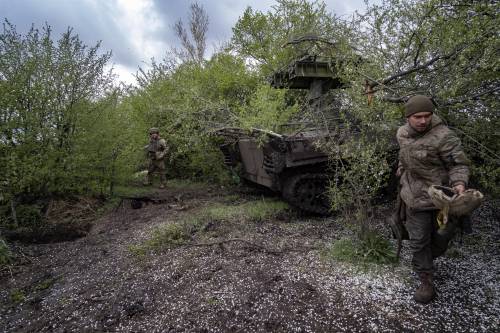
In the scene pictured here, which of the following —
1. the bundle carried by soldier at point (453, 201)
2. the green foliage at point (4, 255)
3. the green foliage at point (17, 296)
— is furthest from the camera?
the green foliage at point (4, 255)

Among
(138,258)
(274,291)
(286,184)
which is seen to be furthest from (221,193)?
(274,291)

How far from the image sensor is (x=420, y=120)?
2.79 meters

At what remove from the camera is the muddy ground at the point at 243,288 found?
2.91 metres

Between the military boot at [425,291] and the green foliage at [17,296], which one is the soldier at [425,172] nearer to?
the military boot at [425,291]

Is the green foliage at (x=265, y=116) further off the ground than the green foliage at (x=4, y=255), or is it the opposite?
the green foliage at (x=265, y=116)

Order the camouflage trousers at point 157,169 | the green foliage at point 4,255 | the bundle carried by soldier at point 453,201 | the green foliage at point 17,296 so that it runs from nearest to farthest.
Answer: the bundle carried by soldier at point 453,201 → the green foliage at point 17,296 → the green foliage at point 4,255 → the camouflage trousers at point 157,169


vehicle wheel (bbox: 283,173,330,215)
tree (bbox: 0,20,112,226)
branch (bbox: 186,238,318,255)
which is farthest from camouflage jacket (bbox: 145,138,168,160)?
branch (bbox: 186,238,318,255)

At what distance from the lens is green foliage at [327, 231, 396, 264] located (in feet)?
12.7

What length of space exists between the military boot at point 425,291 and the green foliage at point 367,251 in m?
0.73

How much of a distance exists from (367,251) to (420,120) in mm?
1855

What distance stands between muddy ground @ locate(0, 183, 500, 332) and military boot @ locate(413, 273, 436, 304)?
0.25 ft

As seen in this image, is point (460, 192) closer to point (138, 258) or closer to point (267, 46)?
point (138, 258)

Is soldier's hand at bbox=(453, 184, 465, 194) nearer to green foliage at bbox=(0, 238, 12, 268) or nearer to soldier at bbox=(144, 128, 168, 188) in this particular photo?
green foliage at bbox=(0, 238, 12, 268)

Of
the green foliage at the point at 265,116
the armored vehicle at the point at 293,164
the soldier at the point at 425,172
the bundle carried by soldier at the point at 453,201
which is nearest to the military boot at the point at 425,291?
the soldier at the point at 425,172
